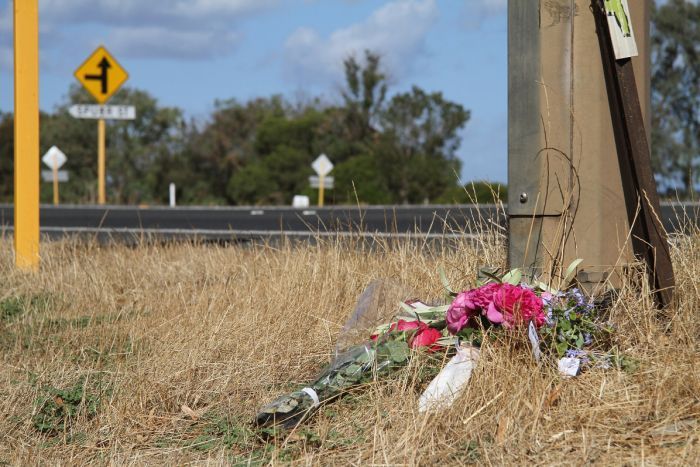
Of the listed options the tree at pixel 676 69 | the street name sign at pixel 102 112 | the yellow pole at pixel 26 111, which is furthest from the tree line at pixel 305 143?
the yellow pole at pixel 26 111

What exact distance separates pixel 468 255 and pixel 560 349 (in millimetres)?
1600

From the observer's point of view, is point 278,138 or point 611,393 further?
point 278,138

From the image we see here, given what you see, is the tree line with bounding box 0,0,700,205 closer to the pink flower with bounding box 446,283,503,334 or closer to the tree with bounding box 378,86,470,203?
the tree with bounding box 378,86,470,203

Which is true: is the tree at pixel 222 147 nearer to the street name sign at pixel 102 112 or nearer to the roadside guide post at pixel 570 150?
the street name sign at pixel 102 112

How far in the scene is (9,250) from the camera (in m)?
9.95

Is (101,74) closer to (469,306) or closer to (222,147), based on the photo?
(469,306)

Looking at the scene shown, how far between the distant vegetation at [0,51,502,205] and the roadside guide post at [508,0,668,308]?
31.1 metres

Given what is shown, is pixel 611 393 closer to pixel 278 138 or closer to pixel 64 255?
pixel 64 255

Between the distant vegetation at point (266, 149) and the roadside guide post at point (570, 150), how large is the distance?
102 feet

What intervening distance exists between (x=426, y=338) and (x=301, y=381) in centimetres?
70

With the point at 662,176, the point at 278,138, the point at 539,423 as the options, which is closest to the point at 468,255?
the point at 539,423

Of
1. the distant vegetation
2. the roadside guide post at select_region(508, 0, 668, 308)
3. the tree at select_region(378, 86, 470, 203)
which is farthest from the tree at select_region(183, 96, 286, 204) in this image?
the roadside guide post at select_region(508, 0, 668, 308)

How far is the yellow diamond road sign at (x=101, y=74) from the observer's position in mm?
19406

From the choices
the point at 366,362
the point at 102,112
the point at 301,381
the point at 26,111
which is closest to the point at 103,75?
the point at 102,112
